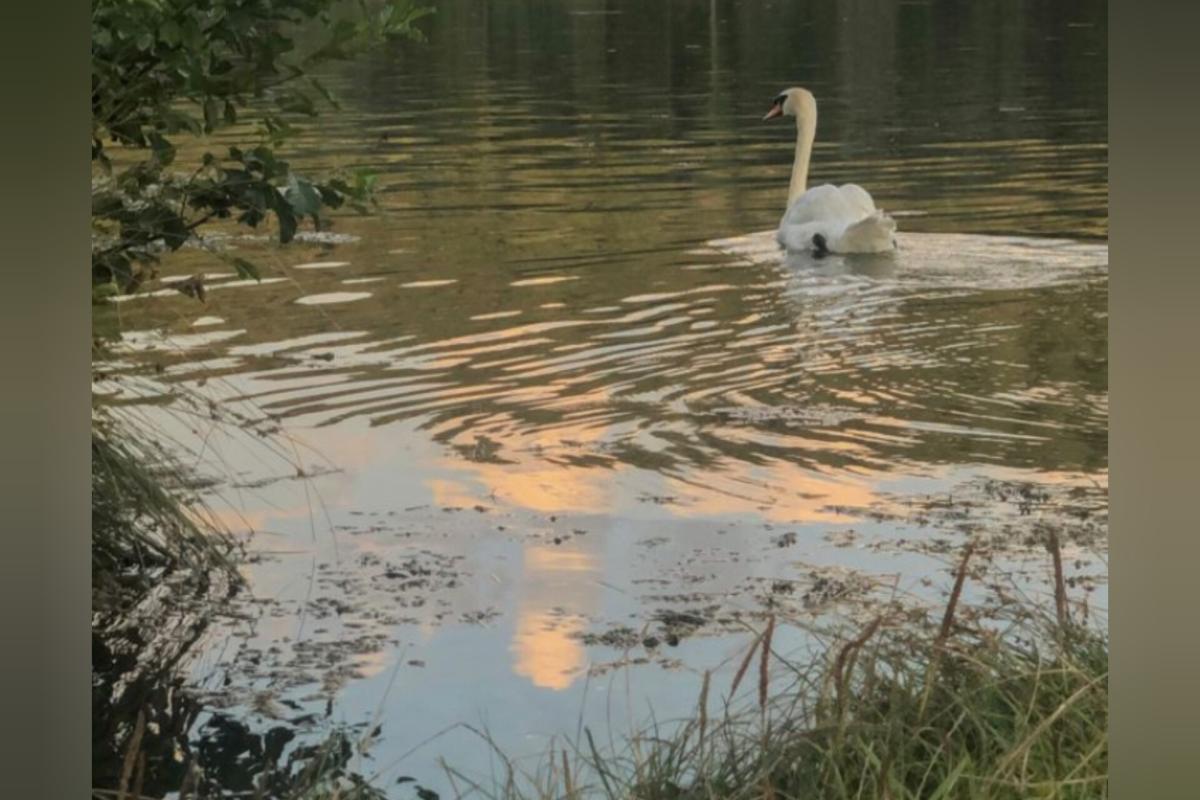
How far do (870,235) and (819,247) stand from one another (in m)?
0.17

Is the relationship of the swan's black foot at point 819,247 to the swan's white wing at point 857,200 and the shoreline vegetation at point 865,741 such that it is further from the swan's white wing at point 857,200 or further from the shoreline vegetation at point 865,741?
the shoreline vegetation at point 865,741

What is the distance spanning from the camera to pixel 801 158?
16.1ft

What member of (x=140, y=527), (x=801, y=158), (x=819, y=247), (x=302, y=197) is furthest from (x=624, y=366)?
A: (x=801, y=158)

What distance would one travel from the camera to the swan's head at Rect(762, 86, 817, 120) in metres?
4.47

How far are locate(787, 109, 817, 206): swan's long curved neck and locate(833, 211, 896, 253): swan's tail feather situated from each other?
6.7 inches

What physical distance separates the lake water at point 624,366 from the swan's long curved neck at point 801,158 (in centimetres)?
9

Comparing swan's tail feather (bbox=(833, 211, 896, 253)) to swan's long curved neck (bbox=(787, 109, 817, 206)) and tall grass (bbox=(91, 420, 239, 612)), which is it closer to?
swan's long curved neck (bbox=(787, 109, 817, 206))

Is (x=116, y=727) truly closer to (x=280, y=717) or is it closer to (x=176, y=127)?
(x=280, y=717)

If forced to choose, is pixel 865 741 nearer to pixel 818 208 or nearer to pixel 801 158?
pixel 818 208

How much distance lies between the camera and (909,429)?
3.31 m

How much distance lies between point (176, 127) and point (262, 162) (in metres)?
0.14

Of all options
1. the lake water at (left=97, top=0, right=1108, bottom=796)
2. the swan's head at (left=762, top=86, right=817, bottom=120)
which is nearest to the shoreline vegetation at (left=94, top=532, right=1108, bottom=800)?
the lake water at (left=97, top=0, right=1108, bottom=796)

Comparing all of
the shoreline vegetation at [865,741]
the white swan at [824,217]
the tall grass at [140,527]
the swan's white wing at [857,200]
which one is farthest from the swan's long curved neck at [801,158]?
the shoreline vegetation at [865,741]

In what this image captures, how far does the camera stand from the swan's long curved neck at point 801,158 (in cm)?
474
